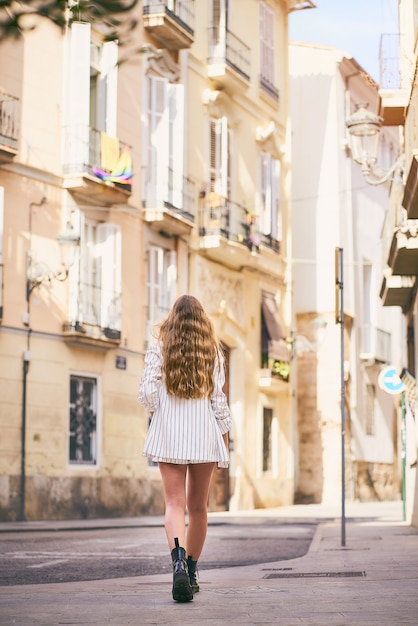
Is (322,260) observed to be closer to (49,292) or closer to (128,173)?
(128,173)

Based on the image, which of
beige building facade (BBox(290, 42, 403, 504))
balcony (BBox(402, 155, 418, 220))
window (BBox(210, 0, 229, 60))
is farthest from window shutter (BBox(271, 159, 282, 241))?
balcony (BBox(402, 155, 418, 220))

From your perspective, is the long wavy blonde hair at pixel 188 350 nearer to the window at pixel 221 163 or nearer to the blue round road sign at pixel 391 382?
the blue round road sign at pixel 391 382

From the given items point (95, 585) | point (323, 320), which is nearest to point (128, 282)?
point (323, 320)

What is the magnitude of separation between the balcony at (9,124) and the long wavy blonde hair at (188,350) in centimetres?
1614

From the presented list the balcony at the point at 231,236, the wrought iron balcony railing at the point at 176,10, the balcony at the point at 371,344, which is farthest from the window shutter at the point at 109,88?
the balcony at the point at 371,344

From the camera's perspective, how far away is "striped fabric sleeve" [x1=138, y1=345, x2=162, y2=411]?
7.71m

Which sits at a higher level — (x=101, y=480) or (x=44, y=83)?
(x=44, y=83)

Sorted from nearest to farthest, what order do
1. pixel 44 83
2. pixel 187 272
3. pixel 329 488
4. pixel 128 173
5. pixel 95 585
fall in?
1. pixel 95 585
2. pixel 44 83
3. pixel 128 173
4. pixel 187 272
5. pixel 329 488

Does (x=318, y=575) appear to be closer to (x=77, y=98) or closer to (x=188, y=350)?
(x=188, y=350)

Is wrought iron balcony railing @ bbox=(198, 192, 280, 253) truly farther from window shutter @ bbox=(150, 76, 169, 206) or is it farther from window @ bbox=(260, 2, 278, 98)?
window @ bbox=(260, 2, 278, 98)

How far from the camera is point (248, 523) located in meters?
23.5

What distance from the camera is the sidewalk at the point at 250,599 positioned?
6312mm

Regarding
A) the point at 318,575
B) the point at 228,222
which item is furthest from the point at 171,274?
the point at 318,575

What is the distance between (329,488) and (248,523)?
1445cm
